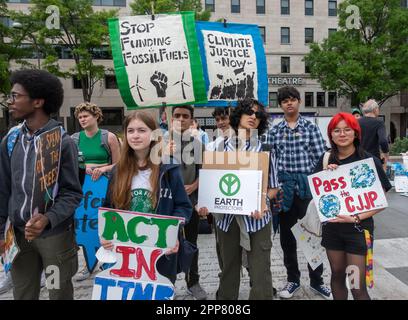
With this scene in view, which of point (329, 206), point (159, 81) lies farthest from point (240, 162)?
point (159, 81)

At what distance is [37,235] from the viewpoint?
2.23 meters

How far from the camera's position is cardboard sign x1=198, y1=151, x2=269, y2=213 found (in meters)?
2.83

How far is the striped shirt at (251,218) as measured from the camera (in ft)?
9.34

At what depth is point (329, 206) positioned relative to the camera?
2.80m

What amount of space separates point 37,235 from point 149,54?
7.51 ft

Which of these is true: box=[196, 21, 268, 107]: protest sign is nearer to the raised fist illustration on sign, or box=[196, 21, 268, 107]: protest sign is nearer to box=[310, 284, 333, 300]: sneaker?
the raised fist illustration on sign

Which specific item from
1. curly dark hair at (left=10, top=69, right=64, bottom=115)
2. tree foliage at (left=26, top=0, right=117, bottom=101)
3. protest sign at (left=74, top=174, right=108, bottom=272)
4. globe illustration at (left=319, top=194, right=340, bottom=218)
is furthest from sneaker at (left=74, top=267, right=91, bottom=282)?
tree foliage at (left=26, top=0, right=117, bottom=101)

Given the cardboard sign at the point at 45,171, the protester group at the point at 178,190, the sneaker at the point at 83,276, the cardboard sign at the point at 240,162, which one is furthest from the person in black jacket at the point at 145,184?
the sneaker at the point at 83,276

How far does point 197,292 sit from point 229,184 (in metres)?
1.37

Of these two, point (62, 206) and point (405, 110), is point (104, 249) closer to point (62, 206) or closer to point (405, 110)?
point (62, 206)

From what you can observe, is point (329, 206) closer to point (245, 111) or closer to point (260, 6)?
point (245, 111)

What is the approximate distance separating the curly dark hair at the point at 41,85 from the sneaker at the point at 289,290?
2721 millimetres

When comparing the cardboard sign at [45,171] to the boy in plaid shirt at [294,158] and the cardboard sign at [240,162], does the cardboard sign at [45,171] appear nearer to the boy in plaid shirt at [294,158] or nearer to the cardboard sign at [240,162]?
the cardboard sign at [240,162]
